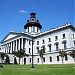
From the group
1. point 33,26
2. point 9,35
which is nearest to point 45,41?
point 33,26

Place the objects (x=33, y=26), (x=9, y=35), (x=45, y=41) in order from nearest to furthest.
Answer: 1. (x=45, y=41)
2. (x=33, y=26)
3. (x=9, y=35)

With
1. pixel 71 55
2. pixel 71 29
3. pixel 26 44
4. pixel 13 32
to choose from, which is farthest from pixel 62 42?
pixel 13 32

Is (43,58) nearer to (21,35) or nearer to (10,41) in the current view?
(21,35)

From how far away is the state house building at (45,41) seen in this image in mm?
73312

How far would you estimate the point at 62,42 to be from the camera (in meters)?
74.9

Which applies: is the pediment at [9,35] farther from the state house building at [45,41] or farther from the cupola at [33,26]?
the cupola at [33,26]

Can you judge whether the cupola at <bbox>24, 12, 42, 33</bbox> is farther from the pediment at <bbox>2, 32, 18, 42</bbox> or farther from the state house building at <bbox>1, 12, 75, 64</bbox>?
the pediment at <bbox>2, 32, 18, 42</bbox>

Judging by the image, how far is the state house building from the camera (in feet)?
241

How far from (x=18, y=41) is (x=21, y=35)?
3.49 meters

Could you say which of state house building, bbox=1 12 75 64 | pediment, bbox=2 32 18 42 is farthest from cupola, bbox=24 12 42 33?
pediment, bbox=2 32 18 42

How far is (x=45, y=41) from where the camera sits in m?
84.1

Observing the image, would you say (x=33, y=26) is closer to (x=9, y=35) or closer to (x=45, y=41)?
(x=9, y=35)

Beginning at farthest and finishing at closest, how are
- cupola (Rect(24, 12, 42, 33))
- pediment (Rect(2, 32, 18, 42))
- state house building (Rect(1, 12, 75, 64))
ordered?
cupola (Rect(24, 12, 42, 33)) < pediment (Rect(2, 32, 18, 42)) < state house building (Rect(1, 12, 75, 64))

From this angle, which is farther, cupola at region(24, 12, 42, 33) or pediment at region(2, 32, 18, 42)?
cupola at region(24, 12, 42, 33)
